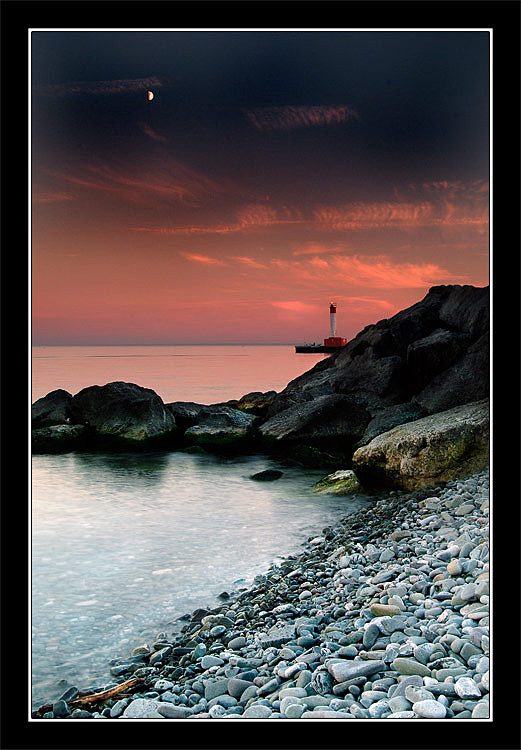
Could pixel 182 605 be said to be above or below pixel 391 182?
below

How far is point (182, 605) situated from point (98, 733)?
1.71 meters

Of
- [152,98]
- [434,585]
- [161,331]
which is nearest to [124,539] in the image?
[161,331]

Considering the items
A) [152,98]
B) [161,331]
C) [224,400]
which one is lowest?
[224,400]

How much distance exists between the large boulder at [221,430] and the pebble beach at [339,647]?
14.7 feet

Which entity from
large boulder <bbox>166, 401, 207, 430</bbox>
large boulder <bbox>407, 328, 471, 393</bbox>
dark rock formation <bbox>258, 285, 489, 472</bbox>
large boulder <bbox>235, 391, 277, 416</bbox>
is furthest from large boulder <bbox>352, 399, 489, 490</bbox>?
large boulder <bbox>166, 401, 207, 430</bbox>

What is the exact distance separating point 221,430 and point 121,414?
1.54 meters

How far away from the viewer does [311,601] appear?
2932 millimetres

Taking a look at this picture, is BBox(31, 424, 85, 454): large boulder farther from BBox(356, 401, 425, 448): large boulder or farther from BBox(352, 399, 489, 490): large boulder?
BBox(356, 401, 425, 448): large boulder

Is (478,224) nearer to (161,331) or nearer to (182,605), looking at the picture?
(161,331)

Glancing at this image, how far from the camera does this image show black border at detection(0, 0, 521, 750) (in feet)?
5.41

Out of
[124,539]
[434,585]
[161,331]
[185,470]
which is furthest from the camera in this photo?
[185,470]

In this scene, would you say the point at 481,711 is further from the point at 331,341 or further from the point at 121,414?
the point at 121,414
